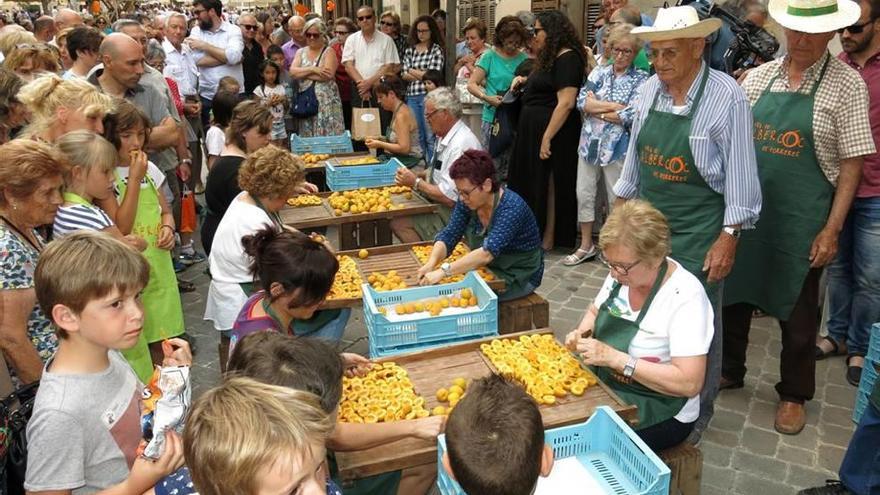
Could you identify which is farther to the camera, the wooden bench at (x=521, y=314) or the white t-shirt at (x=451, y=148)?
the white t-shirt at (x=451, y=148)

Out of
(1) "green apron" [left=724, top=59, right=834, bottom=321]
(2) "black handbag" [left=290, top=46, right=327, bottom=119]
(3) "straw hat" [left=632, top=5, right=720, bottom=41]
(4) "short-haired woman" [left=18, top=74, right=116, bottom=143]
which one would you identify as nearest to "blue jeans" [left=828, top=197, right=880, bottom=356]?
(1) "green apron" [left=724, top=59, right=834, bottom=321]

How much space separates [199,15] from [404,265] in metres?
6.24

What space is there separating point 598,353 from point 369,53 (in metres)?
7.29

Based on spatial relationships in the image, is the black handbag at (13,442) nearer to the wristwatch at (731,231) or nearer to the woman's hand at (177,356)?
the woman's hand at (177,356)

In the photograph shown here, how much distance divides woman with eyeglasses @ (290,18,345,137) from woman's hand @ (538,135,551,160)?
341 centimetres

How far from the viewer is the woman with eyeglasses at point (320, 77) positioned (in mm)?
8867

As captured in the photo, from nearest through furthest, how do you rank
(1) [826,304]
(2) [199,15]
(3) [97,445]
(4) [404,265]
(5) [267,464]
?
(5) [267,464]
(3) [97,445]
(4) [404,265]
(1) [826,304]
(2) [199,15]

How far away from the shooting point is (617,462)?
2.50m

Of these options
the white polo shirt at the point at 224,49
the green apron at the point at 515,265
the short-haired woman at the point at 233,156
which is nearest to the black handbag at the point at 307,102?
the white polo shirt at the point at 224,49

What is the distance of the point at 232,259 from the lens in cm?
399

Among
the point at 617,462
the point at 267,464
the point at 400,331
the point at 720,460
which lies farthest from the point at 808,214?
the point at 267,464

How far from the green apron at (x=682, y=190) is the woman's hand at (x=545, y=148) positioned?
3123mm

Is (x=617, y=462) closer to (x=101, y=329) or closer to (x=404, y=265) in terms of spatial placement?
(x=101, y=329)

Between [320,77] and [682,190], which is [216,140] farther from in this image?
[682,190]
